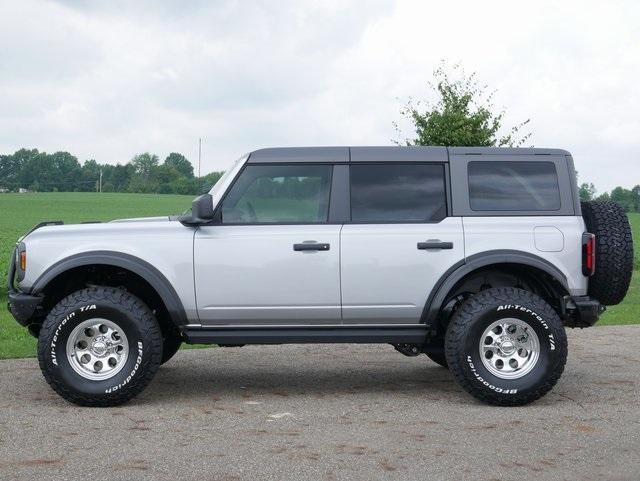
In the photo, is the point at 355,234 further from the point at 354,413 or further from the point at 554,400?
the point at 554,400

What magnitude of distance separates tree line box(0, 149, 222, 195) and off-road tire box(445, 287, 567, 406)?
83528mm

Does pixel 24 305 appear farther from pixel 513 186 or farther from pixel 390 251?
pixel 513 186

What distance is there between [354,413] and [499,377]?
1.16m

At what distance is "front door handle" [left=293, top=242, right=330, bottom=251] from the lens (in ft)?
24.1

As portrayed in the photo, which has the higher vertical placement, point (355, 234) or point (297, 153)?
point (297, 153)

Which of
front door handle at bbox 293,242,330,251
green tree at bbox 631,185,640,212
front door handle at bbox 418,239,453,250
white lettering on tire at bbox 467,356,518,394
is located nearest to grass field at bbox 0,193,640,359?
white lettering on tire at bbox 467,356,518,394

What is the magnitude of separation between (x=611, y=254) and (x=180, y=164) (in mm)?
86842

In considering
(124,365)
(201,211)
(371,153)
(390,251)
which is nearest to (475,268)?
(390,251)

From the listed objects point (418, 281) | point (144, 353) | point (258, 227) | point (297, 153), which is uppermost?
point (297, 153)

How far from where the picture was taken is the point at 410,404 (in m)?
7.38

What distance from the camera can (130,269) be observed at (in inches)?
289

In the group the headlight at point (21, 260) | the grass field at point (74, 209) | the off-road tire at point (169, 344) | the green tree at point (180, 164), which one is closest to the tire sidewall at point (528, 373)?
the off-road tire at point (169, 344)

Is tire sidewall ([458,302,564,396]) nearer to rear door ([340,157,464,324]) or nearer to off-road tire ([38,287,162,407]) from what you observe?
rear door ([340,157,464,324])

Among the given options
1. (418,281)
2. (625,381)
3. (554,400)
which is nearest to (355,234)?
(418,281)
